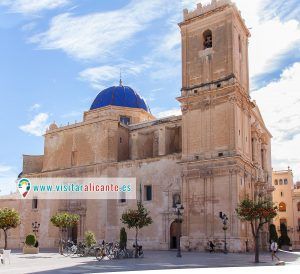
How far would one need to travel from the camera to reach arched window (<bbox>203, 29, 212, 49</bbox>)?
35188 mm

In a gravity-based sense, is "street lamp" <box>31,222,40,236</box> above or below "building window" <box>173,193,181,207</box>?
below

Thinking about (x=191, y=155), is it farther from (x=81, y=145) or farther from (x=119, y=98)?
(x=119, y=98)

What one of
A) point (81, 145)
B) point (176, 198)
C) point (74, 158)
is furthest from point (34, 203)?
point (176, 198)

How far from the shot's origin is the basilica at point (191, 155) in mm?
31672

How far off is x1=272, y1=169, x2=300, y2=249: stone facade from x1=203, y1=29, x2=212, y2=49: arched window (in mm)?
25009

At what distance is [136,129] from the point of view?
4069 centimetres

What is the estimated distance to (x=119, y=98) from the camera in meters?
46.6

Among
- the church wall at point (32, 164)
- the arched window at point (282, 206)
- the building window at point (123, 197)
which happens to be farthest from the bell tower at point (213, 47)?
the arched window at point (282, 206)

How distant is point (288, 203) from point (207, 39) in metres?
26.6

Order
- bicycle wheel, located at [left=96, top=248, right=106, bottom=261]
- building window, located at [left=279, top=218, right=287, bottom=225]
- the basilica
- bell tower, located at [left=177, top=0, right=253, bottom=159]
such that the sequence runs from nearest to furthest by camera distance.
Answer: bicycle wheel, located at [left=96, top=248, right=106, bottom=261] → the basilica → bell tower, located at [left=177, top=0, right=253, bottom=159] → building window, located at [left=279, top=218, right=287, bottom=225]

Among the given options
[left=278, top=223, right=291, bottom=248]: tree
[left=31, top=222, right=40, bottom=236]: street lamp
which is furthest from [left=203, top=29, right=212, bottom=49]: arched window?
Answer: [left=31, top=222, right=40, bottom=236]: street lamp

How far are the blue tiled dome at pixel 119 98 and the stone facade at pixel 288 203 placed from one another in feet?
62.6

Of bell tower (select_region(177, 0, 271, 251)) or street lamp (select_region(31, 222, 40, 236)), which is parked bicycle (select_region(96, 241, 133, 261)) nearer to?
bell tower (select_region(177, 0, 271, 251))

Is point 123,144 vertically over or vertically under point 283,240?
over
